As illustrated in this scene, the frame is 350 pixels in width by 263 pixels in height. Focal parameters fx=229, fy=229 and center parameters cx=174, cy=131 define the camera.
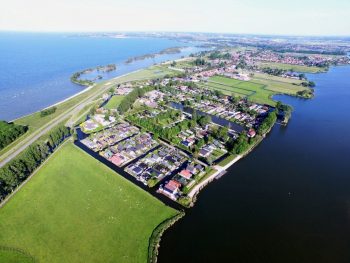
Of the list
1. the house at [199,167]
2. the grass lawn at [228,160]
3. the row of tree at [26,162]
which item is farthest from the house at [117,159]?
the grass lawn at [228,160]

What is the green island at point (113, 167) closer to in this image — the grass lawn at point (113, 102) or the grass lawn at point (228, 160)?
the grass lawn at point (228, 160)

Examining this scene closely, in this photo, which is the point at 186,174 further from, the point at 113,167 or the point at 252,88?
the point at 252,88

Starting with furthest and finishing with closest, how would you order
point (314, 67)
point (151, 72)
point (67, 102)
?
point (314, 67), point (151, 72), point (67, 102)

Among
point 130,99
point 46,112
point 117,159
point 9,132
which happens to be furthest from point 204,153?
point 46,112

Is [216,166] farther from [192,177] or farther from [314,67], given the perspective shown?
[314,67]

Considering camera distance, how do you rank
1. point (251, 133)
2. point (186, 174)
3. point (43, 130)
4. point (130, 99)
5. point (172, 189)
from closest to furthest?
point (172, 189) → point (186, 174) → point (251, 133) → point (43, 130) → point (130, 99)

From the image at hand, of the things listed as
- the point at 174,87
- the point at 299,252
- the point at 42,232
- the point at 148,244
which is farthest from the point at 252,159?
the point at 174,87

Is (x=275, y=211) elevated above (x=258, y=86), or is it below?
above
